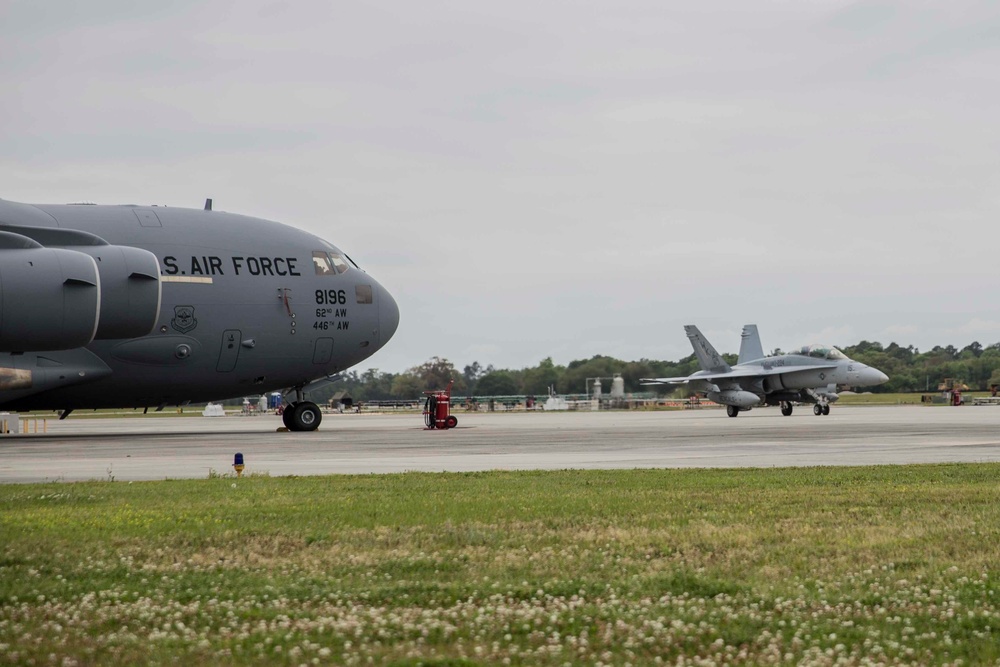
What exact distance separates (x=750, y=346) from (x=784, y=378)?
11955 millimetres

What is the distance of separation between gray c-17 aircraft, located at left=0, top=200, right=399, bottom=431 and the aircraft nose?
0.03 metres

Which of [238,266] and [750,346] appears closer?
[238,266]

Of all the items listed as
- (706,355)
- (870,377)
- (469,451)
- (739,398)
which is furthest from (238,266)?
(706,355)

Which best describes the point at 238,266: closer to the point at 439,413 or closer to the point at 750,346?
the point at 439,413

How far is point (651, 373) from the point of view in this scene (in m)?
130

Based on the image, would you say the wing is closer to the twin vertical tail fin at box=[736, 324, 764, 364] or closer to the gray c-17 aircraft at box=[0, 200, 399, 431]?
the twin vertical tail fin at box=[736, 324, 764, 364]

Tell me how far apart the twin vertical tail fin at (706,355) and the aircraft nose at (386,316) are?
40.2m

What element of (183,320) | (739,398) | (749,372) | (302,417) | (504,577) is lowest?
(504,577)

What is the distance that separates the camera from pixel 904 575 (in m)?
7.75

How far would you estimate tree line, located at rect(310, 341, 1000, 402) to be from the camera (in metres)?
128

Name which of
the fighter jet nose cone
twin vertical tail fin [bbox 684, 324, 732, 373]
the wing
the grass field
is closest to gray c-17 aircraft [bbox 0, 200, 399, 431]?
the grass field

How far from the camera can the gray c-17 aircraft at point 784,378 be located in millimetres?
62844

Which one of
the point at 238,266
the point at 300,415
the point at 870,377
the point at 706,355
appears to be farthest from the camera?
the point at 706,355

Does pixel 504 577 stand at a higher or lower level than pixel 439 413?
lower
